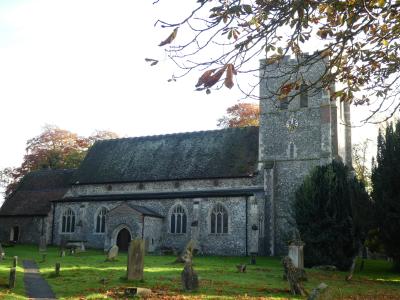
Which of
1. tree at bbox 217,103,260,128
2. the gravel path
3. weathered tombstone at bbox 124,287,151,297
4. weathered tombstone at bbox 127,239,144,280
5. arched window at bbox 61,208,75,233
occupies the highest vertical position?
tree at bbox 217,103,260,128

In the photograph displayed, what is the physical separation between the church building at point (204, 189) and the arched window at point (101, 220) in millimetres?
73

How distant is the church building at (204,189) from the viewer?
30203mm

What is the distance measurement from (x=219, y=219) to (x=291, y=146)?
6.98 m

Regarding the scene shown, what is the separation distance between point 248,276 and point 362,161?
97.1ft

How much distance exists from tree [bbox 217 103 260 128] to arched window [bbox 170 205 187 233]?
57.1 ft

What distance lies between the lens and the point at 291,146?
31672mm

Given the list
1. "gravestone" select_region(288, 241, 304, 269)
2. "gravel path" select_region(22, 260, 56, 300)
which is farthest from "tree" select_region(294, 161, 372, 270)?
"gravel path" select_region(22, 260, 56, 300)

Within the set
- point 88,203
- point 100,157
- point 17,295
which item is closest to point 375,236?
point 17,295

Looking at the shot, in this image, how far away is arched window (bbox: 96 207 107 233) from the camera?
3375 centimetres

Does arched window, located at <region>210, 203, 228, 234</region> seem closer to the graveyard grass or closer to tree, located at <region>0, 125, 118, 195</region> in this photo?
the graveyard grass

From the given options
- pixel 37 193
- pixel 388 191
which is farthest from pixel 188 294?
pixel 37 193

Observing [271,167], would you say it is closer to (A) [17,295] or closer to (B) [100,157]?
(B) [100,157]

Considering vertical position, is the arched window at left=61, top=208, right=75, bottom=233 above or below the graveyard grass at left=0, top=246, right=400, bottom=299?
above

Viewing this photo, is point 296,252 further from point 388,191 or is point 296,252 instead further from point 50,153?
point 50,153
